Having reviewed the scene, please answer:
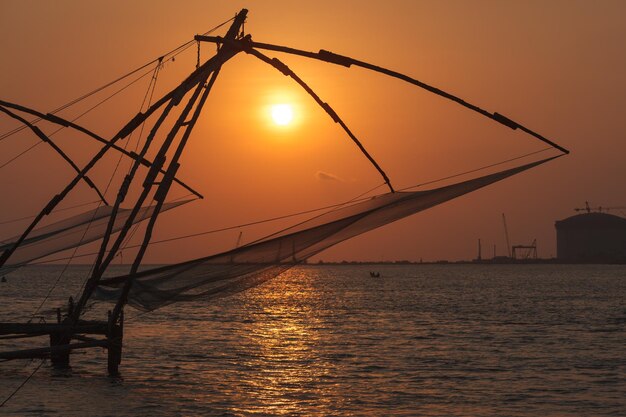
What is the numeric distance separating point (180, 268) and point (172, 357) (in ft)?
52.2

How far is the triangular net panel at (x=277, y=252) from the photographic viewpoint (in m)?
16.3

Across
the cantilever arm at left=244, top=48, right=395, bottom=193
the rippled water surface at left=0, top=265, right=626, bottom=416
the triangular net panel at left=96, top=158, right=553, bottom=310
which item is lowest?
the rippled water surface at left=0, top=265, right=626, bottom=416

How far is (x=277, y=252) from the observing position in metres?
16.5

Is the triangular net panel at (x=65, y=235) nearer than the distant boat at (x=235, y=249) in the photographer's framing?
No

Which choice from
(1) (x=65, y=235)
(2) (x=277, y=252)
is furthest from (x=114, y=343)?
(2) (x=277, y=252)

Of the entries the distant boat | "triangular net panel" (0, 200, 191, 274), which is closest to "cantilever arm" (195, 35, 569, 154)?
the distant boat

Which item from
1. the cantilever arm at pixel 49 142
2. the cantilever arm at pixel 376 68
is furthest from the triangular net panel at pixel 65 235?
the cantilever arm at pixel 376 68

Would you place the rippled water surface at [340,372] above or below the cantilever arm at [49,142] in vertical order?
below

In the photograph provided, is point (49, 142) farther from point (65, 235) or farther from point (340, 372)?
point (340, 372)

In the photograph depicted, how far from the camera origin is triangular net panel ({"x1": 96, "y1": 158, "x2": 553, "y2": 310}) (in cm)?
1630

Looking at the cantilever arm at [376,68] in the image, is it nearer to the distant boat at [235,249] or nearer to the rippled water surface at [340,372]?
the distant boat at [235,249]

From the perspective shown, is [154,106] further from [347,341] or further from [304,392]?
[347,341]

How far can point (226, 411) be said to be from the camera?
21234 millimetres

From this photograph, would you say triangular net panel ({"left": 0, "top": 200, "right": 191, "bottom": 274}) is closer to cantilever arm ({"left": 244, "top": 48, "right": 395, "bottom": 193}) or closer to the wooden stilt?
the wooden stilt
